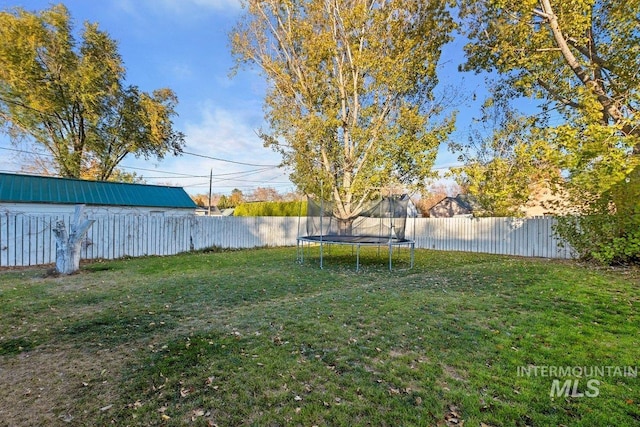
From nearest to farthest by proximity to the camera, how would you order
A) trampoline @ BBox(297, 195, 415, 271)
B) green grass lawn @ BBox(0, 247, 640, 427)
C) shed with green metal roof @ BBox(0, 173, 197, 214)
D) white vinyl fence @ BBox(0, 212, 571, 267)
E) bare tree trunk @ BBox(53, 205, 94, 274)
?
green grass lawn @ BBox(0, 247, 640, 427)
bare tree trunk @ BBox(53, 205, 94, 274)
white vinyl fence @ BBox(0, 212, 571, 267)
trampoline @ BBox(297, 195, 415, 271)
shed with green metal roof @ BBox(0, 173, 197, 214)

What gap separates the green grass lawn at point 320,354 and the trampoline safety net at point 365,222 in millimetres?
3176

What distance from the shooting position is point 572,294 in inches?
175

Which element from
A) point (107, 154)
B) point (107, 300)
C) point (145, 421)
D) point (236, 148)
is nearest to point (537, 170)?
point (145, 421)

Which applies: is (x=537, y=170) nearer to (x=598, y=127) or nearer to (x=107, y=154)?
(x=598, y=127)

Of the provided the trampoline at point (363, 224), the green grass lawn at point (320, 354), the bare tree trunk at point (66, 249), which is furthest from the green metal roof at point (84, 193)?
the trampoline at point (363, 224)

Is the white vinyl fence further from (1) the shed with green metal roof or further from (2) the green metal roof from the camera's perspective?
(2) the green metal roof

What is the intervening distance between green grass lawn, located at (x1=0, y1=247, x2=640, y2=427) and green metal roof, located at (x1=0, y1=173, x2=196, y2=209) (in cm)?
525

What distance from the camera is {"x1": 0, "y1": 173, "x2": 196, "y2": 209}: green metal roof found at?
8781mm

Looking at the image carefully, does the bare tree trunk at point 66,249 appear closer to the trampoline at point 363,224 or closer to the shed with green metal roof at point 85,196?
the shed with green metal roof at point 85,196

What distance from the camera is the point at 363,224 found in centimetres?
998

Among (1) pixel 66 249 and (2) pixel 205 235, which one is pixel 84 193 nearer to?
(2) pixel 205 235

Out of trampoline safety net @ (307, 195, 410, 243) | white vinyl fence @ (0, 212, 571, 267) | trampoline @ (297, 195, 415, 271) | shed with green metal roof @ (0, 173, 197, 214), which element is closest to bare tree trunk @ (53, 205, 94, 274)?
white vinyl fence @ (0, 212, 571, 267)

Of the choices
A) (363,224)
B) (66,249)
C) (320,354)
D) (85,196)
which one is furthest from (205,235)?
(320,354)

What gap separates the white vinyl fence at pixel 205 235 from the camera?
7.69 m
